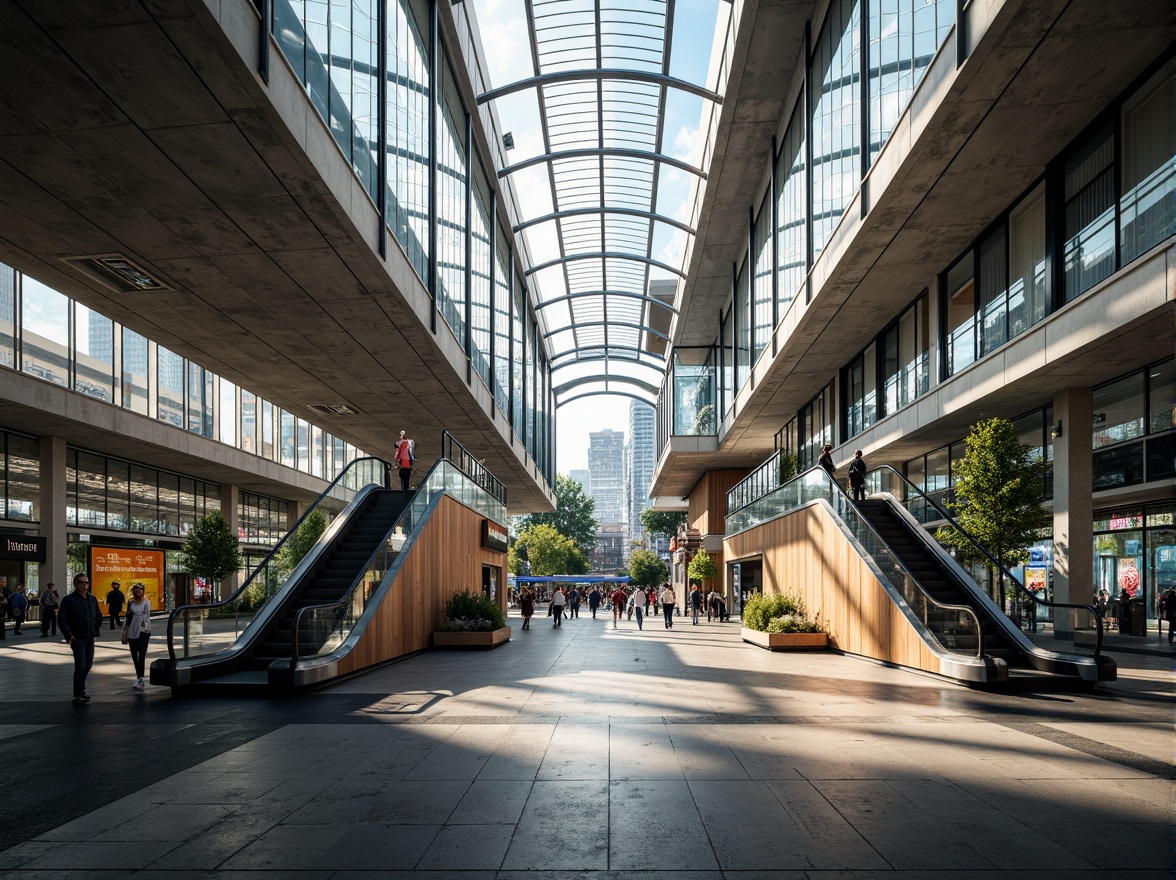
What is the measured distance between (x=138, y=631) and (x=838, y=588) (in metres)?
12.5

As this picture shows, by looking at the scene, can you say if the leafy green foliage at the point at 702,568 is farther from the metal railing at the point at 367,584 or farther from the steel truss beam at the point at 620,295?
the metal railing at the point at 367,584

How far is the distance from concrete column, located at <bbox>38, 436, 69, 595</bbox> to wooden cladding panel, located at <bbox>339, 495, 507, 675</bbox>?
551 inches

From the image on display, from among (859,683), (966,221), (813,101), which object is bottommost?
(859,683)

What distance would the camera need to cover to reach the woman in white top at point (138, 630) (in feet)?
39.4

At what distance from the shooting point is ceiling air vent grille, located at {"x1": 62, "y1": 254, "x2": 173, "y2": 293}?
14727 mm

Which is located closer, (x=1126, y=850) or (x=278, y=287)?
(x=1126, y=850)

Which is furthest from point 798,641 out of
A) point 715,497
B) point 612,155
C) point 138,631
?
point 715,497

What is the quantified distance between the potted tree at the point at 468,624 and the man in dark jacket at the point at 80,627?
7973mm

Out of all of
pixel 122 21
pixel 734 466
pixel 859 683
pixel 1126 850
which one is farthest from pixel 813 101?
pixel 734 466

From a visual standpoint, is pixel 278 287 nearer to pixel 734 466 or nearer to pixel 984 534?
pixel 984 534

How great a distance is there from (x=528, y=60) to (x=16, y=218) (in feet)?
50.7

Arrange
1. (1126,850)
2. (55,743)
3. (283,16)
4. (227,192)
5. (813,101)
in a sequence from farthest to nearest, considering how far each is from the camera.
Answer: (813,101)
(227,192)
(283,16)
(55,743)
(1126,850)

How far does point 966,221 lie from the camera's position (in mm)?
17703

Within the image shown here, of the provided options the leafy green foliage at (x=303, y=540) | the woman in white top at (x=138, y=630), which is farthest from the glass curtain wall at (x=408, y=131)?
the woman in white top at (x=138, y=630)
